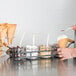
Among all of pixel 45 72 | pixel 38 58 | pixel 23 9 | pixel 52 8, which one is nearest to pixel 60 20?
pixel 52 8

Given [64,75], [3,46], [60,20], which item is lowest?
[64,75]

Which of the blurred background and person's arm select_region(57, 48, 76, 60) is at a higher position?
the blurred background

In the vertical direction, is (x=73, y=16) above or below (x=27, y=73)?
above

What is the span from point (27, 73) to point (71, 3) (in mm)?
909

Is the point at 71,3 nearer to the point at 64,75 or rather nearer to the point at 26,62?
the point at 26,62

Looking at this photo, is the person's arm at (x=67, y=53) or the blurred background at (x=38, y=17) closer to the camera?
the person's arm at (x=67, y=53)

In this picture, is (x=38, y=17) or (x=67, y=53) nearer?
(x=67, y=53)

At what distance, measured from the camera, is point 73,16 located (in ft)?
5.49

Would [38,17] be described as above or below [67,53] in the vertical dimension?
above

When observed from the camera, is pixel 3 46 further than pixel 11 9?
No

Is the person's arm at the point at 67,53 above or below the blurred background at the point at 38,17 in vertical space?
below

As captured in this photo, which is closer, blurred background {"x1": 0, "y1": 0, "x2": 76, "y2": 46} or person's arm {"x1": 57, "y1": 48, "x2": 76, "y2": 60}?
person's arm {"x1": 57, "y1": 48, "x2": 76, "y2": 60}

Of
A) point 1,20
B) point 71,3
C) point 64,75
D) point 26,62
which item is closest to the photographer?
point 64,75

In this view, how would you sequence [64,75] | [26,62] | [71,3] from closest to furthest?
[64,75], [26,62], [71,3]
